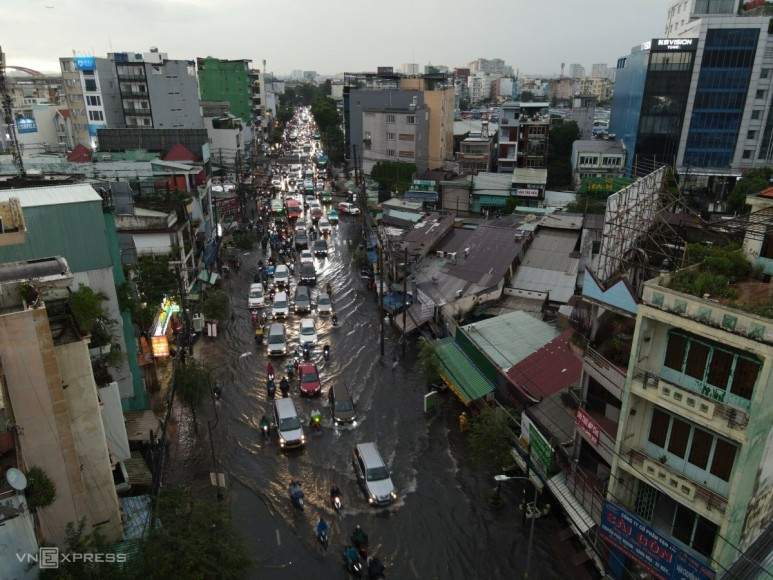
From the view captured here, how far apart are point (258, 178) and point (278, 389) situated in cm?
5995

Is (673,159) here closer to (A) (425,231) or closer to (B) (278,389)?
(A) (425,231)

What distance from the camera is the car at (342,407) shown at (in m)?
25.5

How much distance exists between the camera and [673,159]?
58.7 metres

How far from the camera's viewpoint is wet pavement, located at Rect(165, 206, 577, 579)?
59.2 feet

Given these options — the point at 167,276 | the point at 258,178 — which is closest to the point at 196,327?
the point at 167,276

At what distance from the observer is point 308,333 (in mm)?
33781

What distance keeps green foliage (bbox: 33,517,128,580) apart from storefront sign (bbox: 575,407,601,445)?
13.2 metres

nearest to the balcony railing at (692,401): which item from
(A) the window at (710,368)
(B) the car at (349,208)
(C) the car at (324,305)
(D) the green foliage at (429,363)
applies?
(A) the window at (710,368)

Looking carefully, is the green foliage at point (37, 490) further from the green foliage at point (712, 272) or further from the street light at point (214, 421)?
the green foliage at point (712, 272)

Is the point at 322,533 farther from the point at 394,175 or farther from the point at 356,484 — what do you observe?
the point at 394,175

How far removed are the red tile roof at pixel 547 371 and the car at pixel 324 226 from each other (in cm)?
3646

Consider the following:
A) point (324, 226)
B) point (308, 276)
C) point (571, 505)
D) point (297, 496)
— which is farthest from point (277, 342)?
point (324, 226)

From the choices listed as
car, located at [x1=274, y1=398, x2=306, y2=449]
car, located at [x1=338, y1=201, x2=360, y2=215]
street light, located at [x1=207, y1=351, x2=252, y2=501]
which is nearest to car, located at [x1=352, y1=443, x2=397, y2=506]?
car, located at [x1=274, y1=398, x2=306, y2=449]

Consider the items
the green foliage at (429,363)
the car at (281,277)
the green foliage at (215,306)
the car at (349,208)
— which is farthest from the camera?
the car at (349,208)
